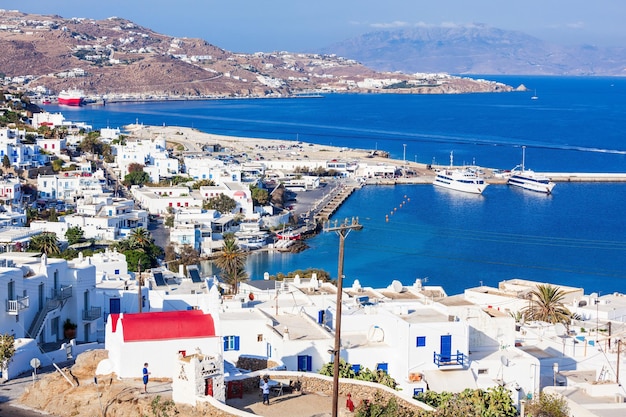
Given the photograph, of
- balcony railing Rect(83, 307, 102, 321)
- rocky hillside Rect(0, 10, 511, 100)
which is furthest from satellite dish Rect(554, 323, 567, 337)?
rocky hillside Rect(0, 10, 511, 100)

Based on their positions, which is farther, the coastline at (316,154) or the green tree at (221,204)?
the coastline at (316,154)

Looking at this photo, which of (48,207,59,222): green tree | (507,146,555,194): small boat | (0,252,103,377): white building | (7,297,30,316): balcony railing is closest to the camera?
(7,297,30,316): balcony railing

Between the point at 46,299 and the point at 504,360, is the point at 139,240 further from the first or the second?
the point at 504,360

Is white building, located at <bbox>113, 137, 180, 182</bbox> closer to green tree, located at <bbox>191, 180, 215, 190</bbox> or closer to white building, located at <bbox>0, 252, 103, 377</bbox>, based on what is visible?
green tree, located at <bbox>191, 180, 215, 190</bbox>

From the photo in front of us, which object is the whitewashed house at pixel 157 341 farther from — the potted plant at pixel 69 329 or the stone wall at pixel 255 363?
the potted plant at pixel 69 329

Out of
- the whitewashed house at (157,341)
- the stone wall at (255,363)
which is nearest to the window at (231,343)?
the stone wall at (255,363)

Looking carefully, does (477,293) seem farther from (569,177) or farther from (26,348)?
(569,177)

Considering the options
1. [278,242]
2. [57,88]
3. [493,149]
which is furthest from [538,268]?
[57,88]
